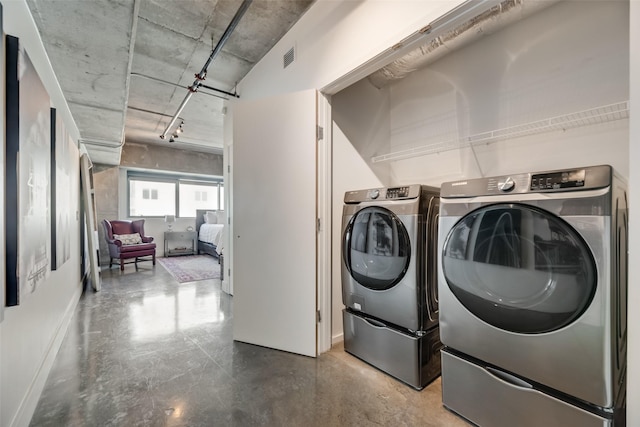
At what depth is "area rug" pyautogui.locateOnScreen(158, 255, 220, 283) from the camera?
15.5 feet

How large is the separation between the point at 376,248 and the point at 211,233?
5.84 m

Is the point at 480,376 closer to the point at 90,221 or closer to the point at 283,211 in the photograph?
the point at 283,211

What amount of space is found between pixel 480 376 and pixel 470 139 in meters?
1.57

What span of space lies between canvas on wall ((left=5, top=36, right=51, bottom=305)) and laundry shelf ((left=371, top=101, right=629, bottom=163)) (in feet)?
7.45

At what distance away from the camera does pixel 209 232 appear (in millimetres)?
6918

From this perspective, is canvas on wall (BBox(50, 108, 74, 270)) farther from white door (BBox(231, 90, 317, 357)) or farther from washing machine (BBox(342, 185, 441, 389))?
washing machine (BBox(342, 185, 441, 389))

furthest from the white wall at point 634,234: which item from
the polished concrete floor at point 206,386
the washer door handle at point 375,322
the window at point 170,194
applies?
the window at point 170,194

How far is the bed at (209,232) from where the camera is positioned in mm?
6457

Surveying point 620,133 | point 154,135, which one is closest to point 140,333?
point 620,133

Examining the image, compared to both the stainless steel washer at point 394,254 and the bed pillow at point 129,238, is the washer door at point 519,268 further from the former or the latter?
the bed pillow at point 129,238

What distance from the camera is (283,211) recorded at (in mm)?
2129

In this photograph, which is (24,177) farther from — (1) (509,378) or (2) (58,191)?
(1) (509,378)

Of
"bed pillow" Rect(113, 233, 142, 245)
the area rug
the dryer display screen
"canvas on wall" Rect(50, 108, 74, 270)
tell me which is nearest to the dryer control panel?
the dryer display screen

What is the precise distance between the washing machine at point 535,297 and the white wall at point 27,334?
6.76 feet
